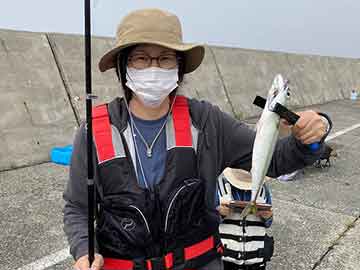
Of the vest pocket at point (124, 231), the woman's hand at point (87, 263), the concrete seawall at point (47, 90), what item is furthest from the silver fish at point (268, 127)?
the concrete seawall at point (47, 90)

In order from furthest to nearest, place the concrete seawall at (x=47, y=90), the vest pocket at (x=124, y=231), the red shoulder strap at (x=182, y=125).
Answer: the concrete seawall at (x=47, y=90), the red shoulder strap at (x=182, y=125), the vest pocket at (x=124, y=231)

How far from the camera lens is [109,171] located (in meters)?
1.68

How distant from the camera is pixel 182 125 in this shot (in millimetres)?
1759

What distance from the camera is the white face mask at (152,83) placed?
5.79 ft

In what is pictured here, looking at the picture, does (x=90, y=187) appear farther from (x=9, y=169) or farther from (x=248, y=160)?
(x=9, y=169)

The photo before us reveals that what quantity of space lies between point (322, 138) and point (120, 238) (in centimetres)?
97

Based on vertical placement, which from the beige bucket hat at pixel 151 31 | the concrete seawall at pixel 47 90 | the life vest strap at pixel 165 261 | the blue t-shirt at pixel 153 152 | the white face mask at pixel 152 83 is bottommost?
the concrete seawall at pixel 47 90

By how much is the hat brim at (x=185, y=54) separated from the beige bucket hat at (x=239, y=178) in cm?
93

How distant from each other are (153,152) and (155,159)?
0.11 feet

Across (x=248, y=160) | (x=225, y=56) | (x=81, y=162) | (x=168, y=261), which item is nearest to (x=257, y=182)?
(x=248, y=160)

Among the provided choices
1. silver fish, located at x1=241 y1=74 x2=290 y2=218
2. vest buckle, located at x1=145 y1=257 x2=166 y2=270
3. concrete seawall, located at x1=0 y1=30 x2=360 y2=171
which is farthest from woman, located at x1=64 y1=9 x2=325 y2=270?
concrete seawall, located at x1=0 y1=30 x2=360 y2=171

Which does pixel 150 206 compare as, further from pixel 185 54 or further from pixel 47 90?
pixel 47 90

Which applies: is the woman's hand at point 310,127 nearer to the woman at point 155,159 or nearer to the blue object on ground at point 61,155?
the woman at point 155,159

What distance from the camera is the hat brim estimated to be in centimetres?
168
